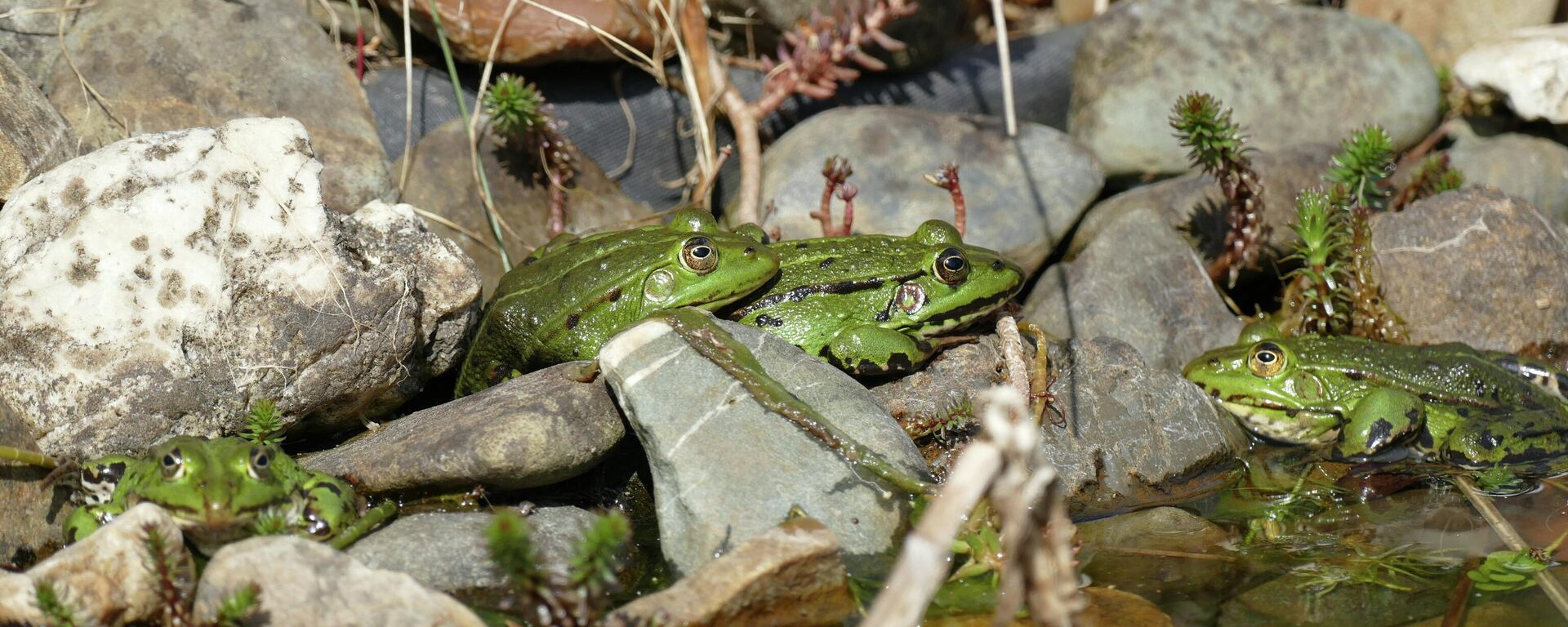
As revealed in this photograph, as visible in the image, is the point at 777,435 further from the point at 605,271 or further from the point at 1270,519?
the point at 1270,519

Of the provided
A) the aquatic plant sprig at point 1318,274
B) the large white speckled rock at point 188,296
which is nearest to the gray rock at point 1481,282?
the aquatic plant sprig at point 1318,274

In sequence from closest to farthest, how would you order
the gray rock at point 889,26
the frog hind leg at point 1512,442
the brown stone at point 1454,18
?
the frog hind leg at point 1512,442 → the gray rock at point 889,26 → the brown stone at point 1454,18

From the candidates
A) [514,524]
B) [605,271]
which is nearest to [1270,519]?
[605,271]

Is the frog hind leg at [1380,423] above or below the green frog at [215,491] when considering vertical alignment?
below

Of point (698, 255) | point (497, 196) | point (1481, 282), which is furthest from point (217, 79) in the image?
point (1481, 282)

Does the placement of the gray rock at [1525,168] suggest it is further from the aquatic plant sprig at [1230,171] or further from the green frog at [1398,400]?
the green frog at [1398,400]

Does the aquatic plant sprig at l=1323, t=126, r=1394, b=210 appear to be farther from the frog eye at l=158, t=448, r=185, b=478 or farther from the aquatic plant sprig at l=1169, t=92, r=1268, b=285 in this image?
the frog eye at l=158, t=448, r=185, b=478
